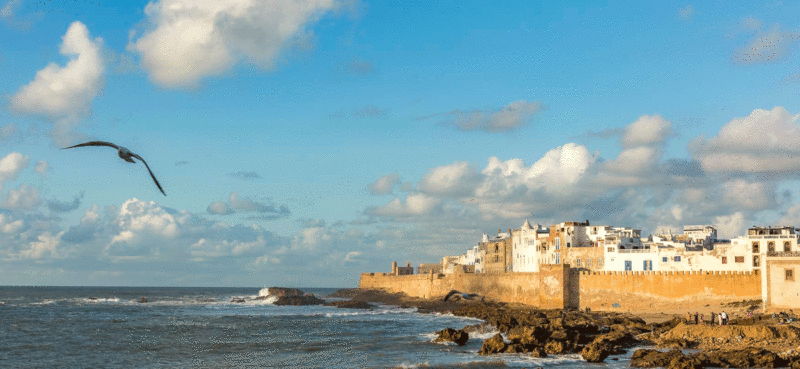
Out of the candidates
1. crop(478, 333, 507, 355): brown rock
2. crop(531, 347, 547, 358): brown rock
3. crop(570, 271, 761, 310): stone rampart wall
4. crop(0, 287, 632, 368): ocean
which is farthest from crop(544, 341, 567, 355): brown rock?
crop(570, 271, 761, 310): stone rampart wall

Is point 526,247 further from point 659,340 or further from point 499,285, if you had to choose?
point 659,340

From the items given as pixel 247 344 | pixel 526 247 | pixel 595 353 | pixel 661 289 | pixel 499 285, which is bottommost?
pixel 247 344

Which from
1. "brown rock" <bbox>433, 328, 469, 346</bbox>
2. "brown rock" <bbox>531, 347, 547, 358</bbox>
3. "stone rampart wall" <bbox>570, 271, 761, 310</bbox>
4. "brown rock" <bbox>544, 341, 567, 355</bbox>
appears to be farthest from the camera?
"stone rampart wall" <bbox>570, 271, 761, 310</bbox>

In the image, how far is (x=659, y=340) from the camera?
1604 inches

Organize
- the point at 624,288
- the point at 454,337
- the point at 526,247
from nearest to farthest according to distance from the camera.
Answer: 1. the point at 454,337
2. the point at 624,288
3. the point at 526,247

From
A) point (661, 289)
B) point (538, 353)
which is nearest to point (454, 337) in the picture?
point (538, 353)

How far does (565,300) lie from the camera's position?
64.2 metres

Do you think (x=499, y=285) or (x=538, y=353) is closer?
(x=538, y=353)

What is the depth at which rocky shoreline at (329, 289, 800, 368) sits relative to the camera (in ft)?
108

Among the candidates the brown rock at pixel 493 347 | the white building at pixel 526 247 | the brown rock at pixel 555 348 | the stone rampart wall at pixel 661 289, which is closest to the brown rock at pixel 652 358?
the brown rock at pixel 555 348

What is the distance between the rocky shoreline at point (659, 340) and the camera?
32844mm

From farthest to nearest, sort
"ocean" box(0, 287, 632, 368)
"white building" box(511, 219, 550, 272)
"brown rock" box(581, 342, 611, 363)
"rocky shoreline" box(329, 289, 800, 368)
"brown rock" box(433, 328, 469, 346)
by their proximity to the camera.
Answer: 1. "white building" box(511, 219, 550, 272)
2. "brown rock" box(433, 328, 469, 346)
3. "ocean" box(0, 287, 632, 368)
4. "brown rock" box(581, 342, 611, 363)
5. "rocky shoreline" box(329, 289, 800, 368)

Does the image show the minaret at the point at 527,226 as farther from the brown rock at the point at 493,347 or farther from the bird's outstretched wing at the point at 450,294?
the brown rock at the point at 493,347

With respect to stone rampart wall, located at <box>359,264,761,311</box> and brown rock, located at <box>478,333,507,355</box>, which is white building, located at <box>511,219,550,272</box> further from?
brown rock, located at <box>478,333,507,355</box>
